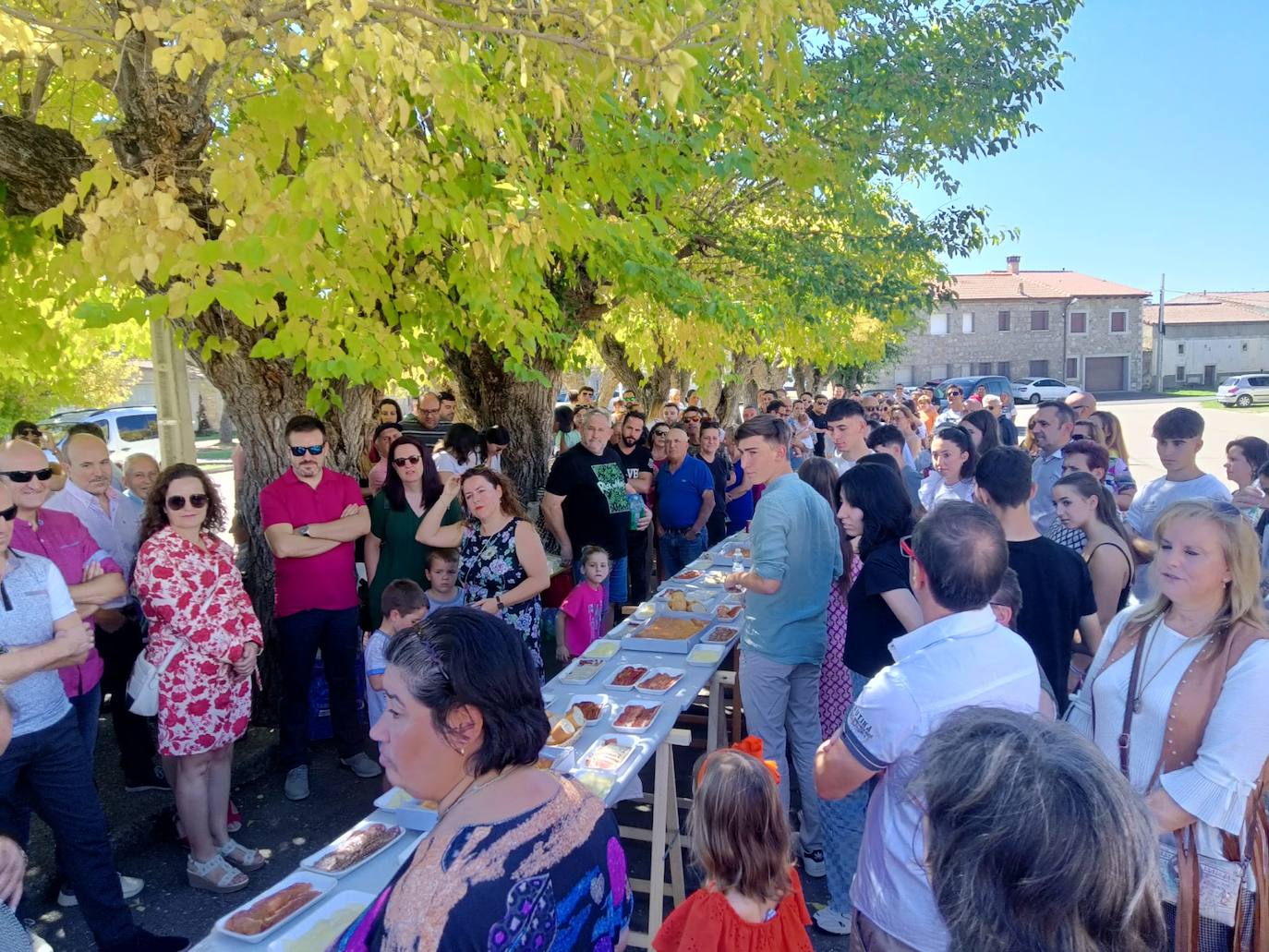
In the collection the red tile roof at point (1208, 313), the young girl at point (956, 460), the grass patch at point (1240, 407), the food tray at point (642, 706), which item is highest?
the red tile roof at point (1208, 313)

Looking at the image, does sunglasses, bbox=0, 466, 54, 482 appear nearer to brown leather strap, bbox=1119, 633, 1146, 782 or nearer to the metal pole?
the metal pole

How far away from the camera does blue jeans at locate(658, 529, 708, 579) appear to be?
26.0 feet

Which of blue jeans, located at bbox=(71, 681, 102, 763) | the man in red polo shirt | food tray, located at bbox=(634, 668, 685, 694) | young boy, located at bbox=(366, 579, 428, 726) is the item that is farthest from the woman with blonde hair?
blue jeans, located at bbox=(71, 681, 102, 763)

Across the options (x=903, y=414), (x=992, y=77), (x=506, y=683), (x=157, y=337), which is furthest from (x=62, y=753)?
(x=903, y=414)

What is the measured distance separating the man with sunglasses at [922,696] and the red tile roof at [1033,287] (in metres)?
52.5

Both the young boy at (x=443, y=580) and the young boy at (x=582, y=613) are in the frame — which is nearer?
the young boy at (x=443, y=580)

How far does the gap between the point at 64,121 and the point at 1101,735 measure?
27.6ft

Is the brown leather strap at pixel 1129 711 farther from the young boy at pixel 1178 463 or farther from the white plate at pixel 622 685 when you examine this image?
the young boy at pixel 1178 463

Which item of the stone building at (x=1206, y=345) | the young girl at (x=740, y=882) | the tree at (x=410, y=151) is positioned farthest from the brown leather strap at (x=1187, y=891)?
the stone building at (x=1206, y=345)

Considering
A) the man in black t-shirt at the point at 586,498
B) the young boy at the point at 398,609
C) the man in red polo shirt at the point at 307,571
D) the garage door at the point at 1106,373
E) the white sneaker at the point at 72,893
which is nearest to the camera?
the white sneaker at the point at 72,893

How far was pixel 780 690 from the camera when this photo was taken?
13.2ft

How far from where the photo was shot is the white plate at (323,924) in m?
2.16

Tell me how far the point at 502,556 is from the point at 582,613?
1.11 meters

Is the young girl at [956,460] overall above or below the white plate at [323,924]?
above
